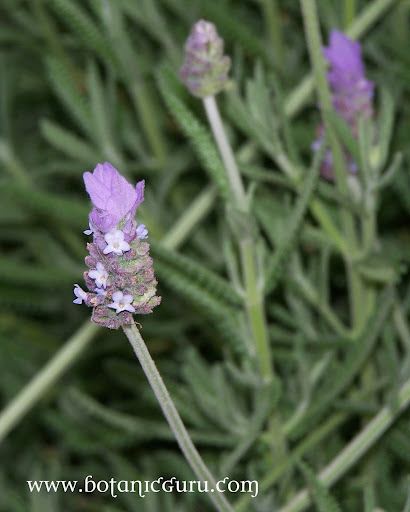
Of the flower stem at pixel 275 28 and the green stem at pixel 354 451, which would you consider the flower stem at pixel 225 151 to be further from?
the flower stem at pixel 275 28

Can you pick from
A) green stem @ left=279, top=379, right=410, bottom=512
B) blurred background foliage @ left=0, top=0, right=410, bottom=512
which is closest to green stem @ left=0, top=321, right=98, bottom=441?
blurred background foliage @ left=0, top=0, right=410, bottom=512

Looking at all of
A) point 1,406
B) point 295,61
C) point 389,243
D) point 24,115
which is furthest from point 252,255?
point 24,115

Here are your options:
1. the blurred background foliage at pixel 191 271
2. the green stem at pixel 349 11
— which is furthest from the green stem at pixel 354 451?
the green stem at pixel 349 11

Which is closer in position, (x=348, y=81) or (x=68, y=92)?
(x=348, y=81)

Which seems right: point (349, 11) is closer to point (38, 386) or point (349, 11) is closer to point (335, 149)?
point (335, 149)

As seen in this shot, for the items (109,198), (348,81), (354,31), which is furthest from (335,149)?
(109,198)
